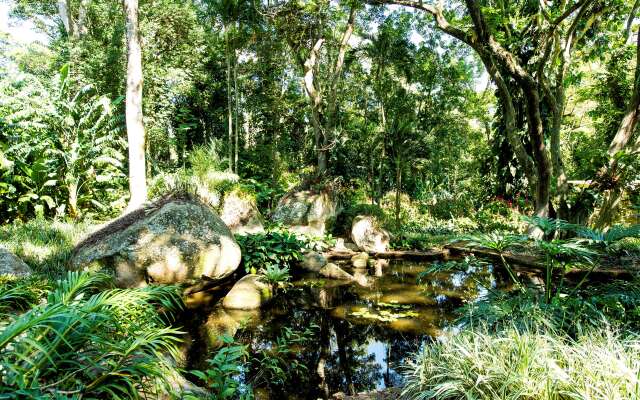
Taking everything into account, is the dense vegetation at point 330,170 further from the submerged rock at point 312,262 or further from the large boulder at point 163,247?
the large boulder at point 163,247

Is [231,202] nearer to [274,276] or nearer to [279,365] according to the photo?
[274,276]

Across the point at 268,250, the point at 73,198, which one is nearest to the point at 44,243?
the point at 73,198

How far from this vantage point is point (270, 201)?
1384 centimetres

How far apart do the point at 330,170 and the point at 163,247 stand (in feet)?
37.0

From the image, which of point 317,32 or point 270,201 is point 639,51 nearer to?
point 317,32

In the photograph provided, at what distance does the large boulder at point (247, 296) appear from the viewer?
17.5 feet

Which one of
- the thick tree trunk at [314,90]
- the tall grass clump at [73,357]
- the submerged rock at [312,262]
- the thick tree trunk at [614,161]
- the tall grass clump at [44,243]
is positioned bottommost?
the submerged rock at [312,262]

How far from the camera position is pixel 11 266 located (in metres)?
4.35

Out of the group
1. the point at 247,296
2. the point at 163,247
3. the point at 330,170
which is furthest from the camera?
the point at 330,170

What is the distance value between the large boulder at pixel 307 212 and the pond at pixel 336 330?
11.3ft

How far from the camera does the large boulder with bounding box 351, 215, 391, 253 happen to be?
10.2 metres

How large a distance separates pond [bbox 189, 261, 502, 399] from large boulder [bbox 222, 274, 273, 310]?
0.18 metres

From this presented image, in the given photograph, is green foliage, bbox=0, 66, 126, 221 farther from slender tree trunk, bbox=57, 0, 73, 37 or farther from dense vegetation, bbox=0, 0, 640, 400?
slender tree trunk, bbox=57, 0, 73, 37

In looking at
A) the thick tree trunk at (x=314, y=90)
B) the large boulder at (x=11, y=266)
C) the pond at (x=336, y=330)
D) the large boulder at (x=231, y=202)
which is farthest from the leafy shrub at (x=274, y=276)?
the thick tree trunk at (x=314, y=90)
